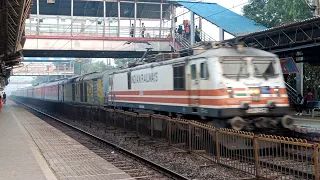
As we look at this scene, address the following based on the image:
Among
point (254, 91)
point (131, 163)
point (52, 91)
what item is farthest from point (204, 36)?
point (131, 163)

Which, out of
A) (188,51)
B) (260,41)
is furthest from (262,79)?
(260,41)

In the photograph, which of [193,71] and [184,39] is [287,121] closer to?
[193,71]

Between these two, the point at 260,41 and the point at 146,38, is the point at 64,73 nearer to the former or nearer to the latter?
the point at 146,38

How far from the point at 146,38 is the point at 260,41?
17.3m

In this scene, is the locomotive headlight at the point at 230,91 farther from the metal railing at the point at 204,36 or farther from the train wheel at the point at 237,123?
the metal railing at the point at 204,36

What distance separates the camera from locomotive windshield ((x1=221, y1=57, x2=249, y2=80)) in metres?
12.1

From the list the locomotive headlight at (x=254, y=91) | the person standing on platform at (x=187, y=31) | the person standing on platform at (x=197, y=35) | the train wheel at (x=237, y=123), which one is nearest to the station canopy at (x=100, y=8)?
the person standing on platform at (x=187, y=31)

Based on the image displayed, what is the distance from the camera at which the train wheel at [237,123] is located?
37.7ft

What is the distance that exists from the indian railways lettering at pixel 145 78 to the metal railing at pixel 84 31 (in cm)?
1825

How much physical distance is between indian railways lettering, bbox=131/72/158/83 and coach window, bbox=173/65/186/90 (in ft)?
6.25

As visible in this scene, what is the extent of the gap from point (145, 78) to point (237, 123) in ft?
22.4

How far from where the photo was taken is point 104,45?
35.7 metres

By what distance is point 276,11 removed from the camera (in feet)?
134

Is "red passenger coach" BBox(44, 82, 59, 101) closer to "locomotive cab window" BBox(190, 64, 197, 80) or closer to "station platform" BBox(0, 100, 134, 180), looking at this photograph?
"station platform" BBox(0, 100, 134, 180)
